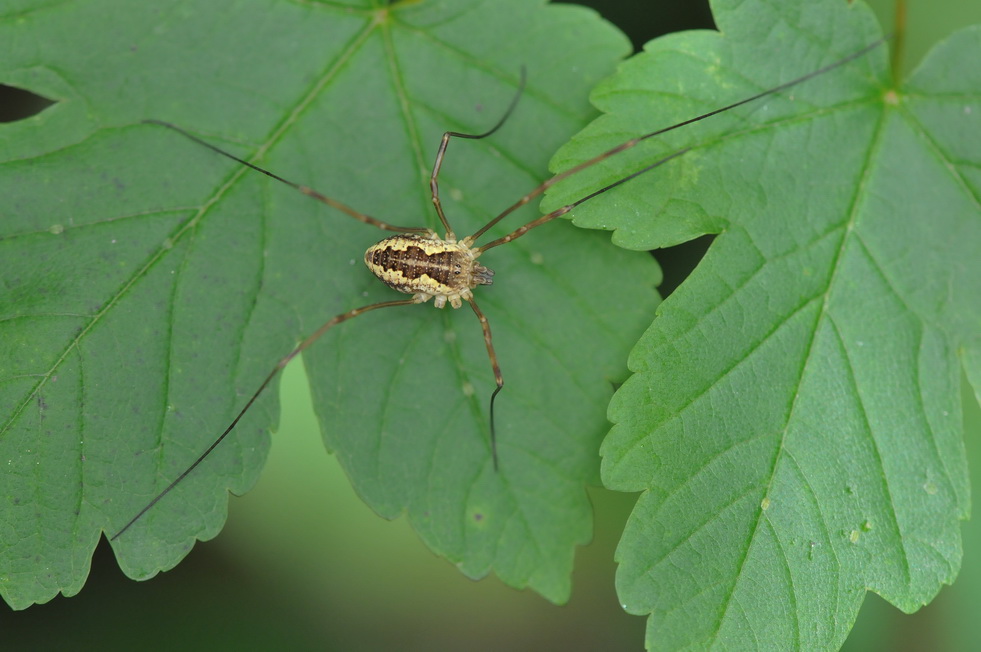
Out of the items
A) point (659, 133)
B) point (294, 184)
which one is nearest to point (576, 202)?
point (659, 133)

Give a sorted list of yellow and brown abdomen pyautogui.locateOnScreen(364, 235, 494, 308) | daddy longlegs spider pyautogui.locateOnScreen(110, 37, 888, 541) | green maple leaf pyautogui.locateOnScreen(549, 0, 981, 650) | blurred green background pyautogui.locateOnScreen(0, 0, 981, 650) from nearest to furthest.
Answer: green maple leaf pyautogui.locateOnScreen(549, 0, 981, 650), daddy longlegs spider pyautogui.locateOnScreen(110, 37, 888, 541), yellow and brown abdomen pyautogui.locateOnScreen(364, 235, 494, 308), blurred green background pyautogui.locateOnScreen(0, 0, 981, 650)

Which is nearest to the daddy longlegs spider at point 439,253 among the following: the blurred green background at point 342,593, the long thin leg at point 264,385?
the long thin leg at point 264,385

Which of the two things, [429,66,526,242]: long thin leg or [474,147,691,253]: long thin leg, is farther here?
[429,66,526,242]: long thin leg

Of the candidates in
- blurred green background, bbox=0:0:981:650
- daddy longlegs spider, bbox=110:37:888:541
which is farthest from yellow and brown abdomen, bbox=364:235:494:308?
blurred green background, bbox=0:0:981:650

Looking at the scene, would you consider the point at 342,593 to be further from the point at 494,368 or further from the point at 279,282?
the point at 279,282

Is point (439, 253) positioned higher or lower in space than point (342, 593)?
higher

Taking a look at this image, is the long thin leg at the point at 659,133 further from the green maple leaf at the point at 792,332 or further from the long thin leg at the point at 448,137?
the long thin leg at the point at 448,137

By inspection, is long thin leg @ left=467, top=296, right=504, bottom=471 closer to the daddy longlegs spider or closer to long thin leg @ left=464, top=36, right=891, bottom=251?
the daddy longlegs spider
